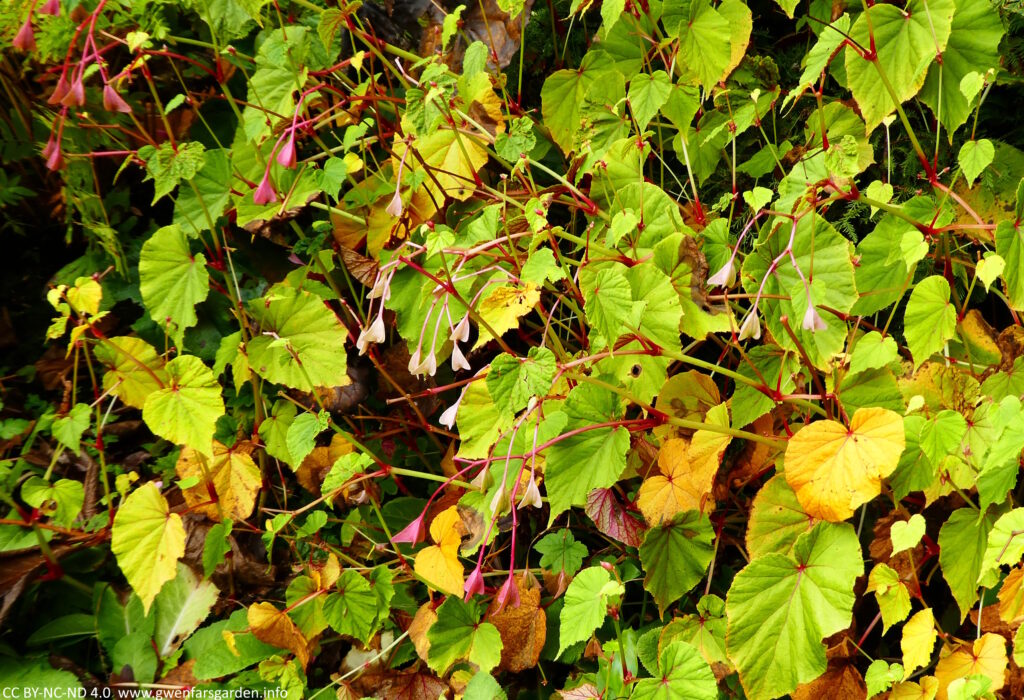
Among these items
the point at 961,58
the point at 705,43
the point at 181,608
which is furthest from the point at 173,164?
the point at 961,58

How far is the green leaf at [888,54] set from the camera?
1.37m

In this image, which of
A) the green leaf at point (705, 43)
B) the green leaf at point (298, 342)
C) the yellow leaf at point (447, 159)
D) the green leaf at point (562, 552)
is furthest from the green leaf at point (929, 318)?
the green leaf at point (298, 342)

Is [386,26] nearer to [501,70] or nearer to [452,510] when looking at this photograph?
[501,70]

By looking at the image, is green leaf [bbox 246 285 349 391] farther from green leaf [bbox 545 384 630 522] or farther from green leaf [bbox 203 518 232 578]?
green leaf [bbox 545 384 630 522]

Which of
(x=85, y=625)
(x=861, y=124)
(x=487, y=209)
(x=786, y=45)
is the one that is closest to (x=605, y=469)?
(x=487, y=209)

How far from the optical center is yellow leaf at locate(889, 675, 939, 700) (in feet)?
3.88

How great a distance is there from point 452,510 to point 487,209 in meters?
0.55

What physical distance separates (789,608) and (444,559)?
1.95 feet

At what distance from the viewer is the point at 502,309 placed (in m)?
1.49

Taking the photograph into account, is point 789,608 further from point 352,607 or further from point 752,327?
point 352,607

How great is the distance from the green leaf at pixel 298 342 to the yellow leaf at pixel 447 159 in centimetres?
36

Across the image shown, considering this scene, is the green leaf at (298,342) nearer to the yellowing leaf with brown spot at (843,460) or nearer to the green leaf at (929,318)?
the yellowing leaf with brown spot at (843,460)

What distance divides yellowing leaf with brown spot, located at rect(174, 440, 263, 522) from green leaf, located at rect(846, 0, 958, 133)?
1459 mm

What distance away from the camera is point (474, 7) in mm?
2094
